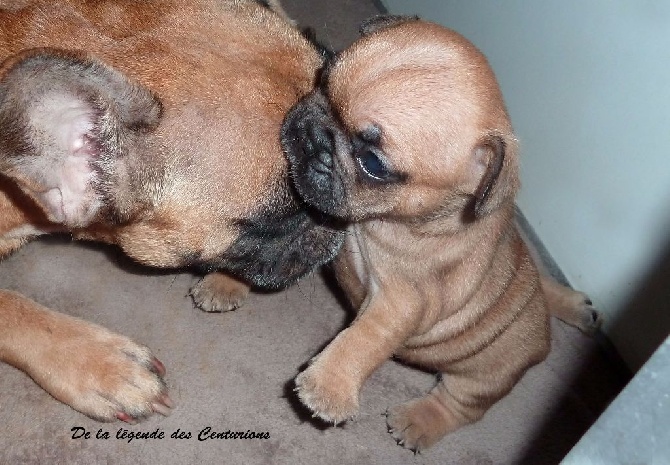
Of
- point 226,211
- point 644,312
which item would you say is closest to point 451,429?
point 644,312

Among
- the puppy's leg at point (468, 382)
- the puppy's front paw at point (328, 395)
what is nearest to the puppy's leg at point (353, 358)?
the puppy's front paw at point (328, 395)

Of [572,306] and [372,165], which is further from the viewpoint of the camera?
[572,306]

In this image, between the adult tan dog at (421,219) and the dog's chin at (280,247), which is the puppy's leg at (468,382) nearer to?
the adult tan dog at (421,219)

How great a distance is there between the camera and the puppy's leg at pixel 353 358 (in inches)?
87.2

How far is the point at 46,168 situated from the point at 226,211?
19.7 inches

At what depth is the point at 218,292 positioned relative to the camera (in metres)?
3.11

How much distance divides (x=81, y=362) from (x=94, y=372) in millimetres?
62

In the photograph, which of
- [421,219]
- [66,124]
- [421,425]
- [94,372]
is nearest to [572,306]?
[421,425]

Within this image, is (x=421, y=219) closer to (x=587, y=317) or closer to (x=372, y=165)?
(x=372, y=165)

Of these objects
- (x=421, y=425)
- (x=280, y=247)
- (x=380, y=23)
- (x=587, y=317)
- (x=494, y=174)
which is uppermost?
(x=380, y=23)

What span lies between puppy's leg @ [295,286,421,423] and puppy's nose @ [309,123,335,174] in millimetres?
557

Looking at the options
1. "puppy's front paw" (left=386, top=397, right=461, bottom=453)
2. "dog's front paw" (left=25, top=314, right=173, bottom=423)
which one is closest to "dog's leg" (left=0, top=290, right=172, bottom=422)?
"dog's front paw" (left=25, top=314, right=173, bottom=423)

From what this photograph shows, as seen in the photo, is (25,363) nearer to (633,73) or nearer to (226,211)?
(226,211)

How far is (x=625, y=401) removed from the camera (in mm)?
977
